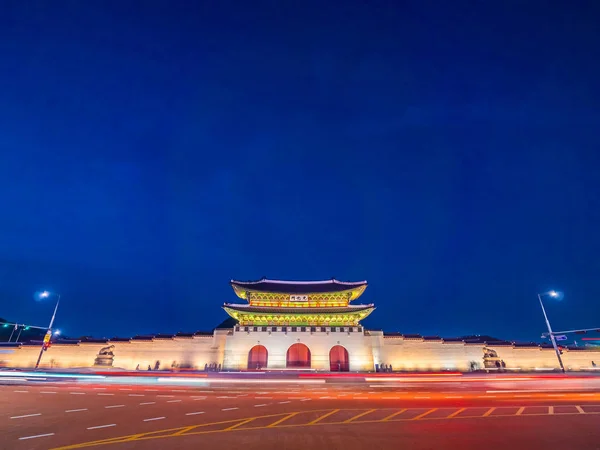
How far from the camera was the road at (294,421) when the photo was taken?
668 cm

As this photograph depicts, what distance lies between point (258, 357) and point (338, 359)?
918cm

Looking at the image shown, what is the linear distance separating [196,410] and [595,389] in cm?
2194

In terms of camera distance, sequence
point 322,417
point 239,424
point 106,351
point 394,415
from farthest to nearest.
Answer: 1. point 106,351
2. point 394,415
3. point 322,417
4. point 239,424

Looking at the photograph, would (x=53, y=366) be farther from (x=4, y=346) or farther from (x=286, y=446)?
(x=286, y=446)

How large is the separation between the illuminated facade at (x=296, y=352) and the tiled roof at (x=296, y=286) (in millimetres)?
3570

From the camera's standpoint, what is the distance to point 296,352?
33094 mm

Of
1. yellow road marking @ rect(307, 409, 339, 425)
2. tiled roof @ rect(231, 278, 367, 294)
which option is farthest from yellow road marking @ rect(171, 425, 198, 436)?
tiled roof @ rect(231, 278, 367, 294)

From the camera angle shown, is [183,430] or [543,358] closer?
[183,430]

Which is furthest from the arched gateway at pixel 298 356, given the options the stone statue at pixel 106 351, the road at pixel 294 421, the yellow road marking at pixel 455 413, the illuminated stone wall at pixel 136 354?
the yellow road marking at pixel 455 413

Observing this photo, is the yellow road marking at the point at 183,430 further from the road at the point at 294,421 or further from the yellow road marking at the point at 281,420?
the yellow road marking at the point at 281,420

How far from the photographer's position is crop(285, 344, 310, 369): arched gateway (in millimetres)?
32453

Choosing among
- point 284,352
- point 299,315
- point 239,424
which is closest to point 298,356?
point 284,352

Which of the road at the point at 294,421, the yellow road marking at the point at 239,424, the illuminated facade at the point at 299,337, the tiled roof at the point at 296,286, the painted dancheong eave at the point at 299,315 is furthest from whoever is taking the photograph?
the tiled roof at the point at 296,286

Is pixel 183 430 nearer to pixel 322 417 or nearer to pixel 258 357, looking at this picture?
pixel 322 417
